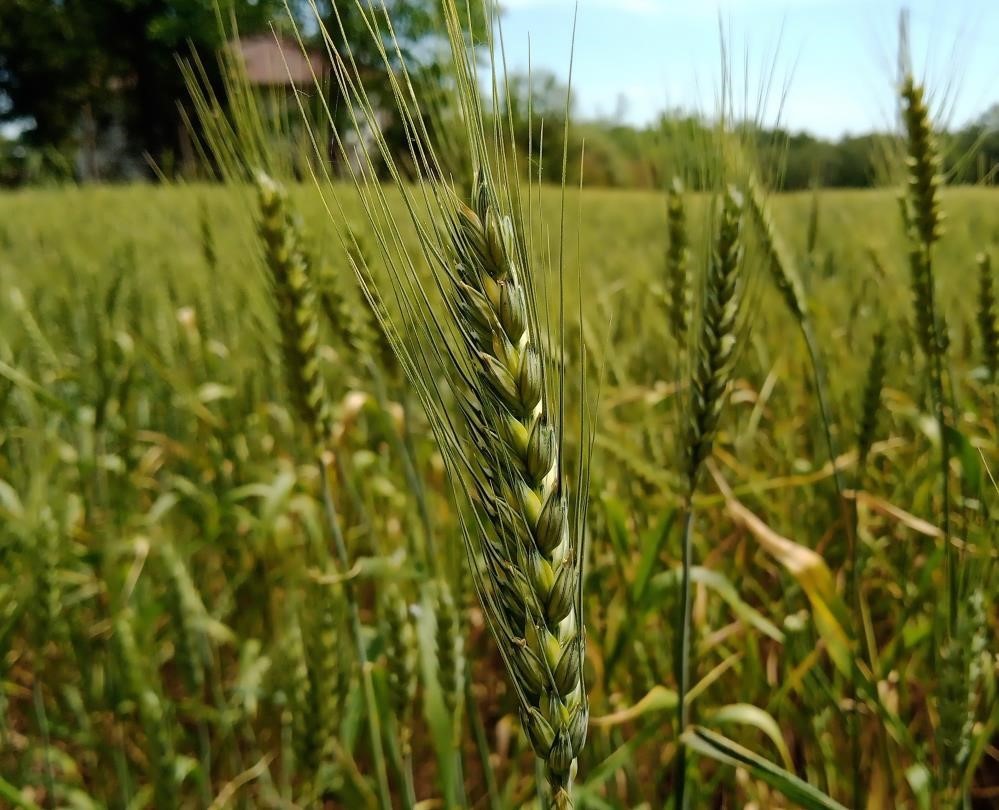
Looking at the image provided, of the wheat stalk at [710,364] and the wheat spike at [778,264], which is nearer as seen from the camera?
the wheat stalk at [710,364]

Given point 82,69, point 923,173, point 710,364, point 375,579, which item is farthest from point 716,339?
point 82,69

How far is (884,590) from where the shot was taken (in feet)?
4.92

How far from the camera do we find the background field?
1.09 metres

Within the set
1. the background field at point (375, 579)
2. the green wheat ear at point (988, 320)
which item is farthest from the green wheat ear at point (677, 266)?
the green wheat ear at point (988, 320)

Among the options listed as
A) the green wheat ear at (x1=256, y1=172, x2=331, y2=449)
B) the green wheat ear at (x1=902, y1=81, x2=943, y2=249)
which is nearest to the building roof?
the green wheat ear at (x1=256, y1=172, x2=331, y2=449)

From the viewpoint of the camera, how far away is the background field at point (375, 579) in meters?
1.09

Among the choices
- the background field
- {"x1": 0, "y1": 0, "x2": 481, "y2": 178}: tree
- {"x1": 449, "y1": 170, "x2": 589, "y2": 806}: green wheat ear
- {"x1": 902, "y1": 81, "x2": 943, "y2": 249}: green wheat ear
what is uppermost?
{"x1": 0, "y1": 0, "x2": 481, "y2": 178}: tree

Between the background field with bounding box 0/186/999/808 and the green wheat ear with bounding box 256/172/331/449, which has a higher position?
the green wheat ear with bounding box 256/172/331/449

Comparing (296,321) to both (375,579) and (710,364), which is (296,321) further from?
(375,579)

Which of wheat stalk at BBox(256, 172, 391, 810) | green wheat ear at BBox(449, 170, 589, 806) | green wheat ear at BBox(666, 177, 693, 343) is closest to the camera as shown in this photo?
green wheat ear at BBox(449, 170, 589, 806)

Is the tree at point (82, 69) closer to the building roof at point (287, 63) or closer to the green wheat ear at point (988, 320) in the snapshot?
the building roof at point (287, 63)

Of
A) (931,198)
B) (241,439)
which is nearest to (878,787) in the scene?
(931,198)

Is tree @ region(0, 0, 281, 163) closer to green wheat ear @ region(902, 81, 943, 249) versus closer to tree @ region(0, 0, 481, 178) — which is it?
tree @ region(0, 0, 481, 178)

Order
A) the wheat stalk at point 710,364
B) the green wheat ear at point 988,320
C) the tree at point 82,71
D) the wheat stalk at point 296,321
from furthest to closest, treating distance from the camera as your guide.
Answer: the tree at point 82,71, the green wheat ear at point 988,320, the wheat stalk at point 296,321, the wheat stalk at point 710,364
